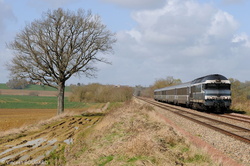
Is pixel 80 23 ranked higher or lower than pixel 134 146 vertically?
higher

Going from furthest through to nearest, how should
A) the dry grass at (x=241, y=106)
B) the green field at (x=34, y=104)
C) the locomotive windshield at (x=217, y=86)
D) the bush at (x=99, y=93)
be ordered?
the bush at (x=99, y=93)
the green field at (x=34, y=104)
the dry grass at (x=241, y=106)
the locomotive windshield at (x=217, y=86)

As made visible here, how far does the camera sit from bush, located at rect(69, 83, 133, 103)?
285ft

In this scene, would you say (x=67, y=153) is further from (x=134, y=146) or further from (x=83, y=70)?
(x=83, y=70)

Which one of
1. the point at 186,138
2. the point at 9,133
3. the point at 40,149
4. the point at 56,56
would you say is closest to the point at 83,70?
the point at 56,56

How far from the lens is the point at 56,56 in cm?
2923

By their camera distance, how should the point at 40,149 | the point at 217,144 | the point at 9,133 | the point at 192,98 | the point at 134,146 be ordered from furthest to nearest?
the point at 192,98, the point at 9,133, the point at 40,149, the point at 217,144, the point at 134,146

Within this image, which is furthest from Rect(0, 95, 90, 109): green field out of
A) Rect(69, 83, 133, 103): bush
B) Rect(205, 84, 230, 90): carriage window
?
Answer: Rect(205, 84, 230, 90): carriage window

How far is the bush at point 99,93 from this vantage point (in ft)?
285

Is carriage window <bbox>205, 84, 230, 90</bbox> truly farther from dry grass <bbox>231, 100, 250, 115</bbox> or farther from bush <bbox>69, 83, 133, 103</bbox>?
bush <bbox>69, 83, 133, 103</bbox>

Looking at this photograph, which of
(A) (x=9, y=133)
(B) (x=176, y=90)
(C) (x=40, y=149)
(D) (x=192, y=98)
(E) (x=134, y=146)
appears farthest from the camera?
(B) (x=176, y=90)

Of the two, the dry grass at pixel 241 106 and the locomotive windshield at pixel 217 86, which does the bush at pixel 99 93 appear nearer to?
the dry grass at pixel 241 106

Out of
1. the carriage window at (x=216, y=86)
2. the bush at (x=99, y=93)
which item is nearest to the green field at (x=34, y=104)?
the bush at (x=99, y=93)

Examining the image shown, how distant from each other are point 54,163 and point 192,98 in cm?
2289

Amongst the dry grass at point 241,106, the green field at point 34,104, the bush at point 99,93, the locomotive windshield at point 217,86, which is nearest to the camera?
the locomotive windshield at point 217,86
